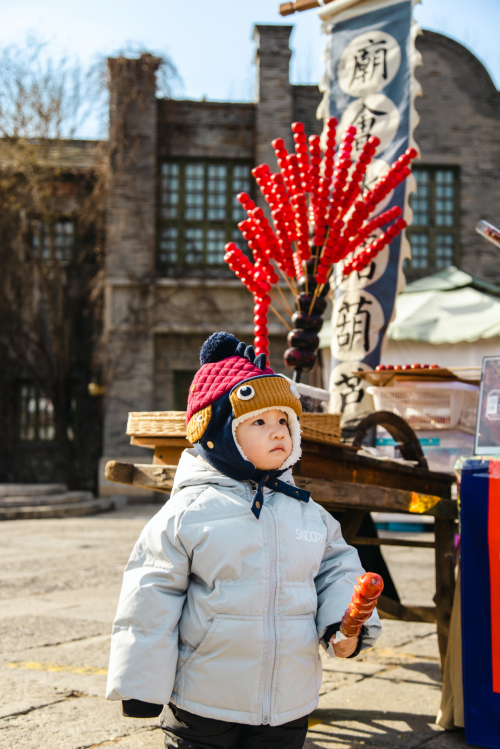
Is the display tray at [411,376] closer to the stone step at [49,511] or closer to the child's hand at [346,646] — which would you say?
the child's hand at [346,646]

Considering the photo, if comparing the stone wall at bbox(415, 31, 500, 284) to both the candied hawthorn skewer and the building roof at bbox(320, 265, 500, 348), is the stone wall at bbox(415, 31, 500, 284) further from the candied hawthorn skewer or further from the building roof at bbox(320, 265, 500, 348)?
the candied hawthorn skewer

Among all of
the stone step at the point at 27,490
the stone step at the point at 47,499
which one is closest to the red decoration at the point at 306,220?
the stone step at the point at 47,499

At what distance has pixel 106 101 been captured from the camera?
51.6 ft

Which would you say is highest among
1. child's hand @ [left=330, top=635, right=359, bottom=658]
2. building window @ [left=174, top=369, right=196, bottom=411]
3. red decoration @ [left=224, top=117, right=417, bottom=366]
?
red decoration @ [left=224, top=117, right=417, bottom=366]

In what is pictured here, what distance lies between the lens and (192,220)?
627 inches

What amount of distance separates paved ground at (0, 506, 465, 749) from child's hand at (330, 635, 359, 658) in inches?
45.7

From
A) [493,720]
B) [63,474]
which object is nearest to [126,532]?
[63,474]

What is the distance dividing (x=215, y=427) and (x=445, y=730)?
1928 mm

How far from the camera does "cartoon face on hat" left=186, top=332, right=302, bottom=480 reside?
2094 mm

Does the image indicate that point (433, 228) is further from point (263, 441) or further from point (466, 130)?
point (263, 441)

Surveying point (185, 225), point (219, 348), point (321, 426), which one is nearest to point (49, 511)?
point (185, 225)

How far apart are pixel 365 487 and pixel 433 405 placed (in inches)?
52.9

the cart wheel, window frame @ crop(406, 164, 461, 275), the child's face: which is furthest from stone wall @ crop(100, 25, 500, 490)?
the child's face

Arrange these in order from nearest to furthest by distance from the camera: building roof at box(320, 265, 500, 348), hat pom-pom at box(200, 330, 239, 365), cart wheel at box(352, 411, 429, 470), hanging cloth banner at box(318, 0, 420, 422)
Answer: hat pom-pom at box(200, 330, 239, 365) < cart wheel at box(352, 411, 429, 470) < hanging cloth banner at box(318, 0, 420, 422) < building roof at box(320, 265, 500, 348)
